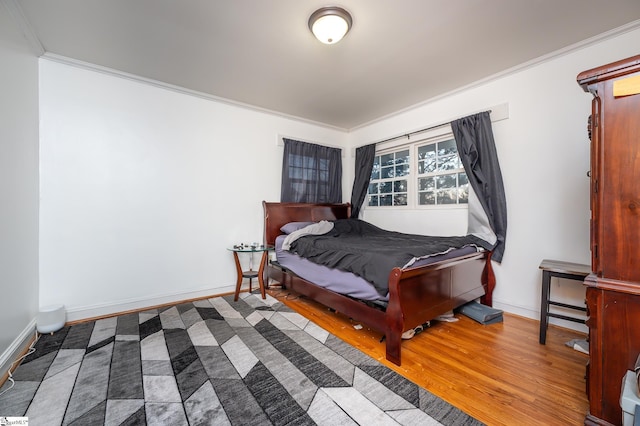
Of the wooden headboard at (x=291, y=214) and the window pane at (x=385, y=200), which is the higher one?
the window pane at (x=385, y=200)

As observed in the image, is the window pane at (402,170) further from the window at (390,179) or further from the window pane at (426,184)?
the window pane at (426,184)

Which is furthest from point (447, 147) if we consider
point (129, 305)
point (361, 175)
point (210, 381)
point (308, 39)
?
point (129, 305)

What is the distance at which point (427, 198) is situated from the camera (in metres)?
3.52

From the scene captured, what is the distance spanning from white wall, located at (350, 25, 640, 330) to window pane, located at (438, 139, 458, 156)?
0.35 metres

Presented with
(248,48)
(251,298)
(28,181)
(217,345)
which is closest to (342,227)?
(251,298)

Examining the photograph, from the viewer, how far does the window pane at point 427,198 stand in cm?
346

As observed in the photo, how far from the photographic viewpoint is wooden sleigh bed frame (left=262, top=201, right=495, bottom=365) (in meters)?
1.86

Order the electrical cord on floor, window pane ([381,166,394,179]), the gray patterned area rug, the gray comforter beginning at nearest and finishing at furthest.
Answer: the gray patterned area rug < the electrical cord on floor < the gray comforter < window pane ([381,166,394,179])

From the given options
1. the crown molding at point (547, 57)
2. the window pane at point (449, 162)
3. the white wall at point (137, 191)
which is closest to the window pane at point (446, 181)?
the window pane at point (449, 162)

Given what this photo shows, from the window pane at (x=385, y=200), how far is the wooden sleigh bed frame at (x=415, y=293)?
61.8 inches

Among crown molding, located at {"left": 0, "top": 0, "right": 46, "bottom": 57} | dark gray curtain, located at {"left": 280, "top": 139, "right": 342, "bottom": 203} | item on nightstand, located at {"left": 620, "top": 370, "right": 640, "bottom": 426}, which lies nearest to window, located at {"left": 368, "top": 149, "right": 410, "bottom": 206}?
dark gray curtain, located at {"left": 280, "top": 139, "right": 342, "bottom": 203}

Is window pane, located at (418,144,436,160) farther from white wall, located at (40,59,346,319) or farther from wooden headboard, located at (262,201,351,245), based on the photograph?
white wall, located at (40,59,346,319)

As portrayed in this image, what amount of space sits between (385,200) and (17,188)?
3.97 m

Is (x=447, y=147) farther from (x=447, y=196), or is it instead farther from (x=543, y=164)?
(x=543, y=164)
